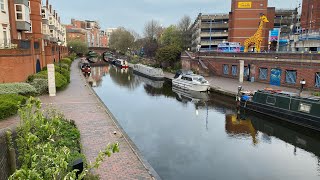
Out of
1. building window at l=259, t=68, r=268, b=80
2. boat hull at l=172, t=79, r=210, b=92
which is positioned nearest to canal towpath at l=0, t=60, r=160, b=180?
boat hull at l=172, t=79, r=210, b=92

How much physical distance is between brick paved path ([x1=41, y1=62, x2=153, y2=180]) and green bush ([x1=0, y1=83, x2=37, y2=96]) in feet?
3.99

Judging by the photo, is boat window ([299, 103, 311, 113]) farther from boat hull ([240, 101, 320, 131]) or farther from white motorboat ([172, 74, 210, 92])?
white motorboat ([172, 74, 210, 92])

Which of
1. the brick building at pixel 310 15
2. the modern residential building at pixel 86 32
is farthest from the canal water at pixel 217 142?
the modern residential building at pixel 86 32

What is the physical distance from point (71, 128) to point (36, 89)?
11563 millimetres

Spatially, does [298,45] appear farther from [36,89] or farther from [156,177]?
[156,177]

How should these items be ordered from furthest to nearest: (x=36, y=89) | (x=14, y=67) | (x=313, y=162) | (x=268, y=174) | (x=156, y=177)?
(x=36, y=89) < (x=14, y=67) < (x=313, y=162) < (x=268, y=174) < (x=156, y=177)

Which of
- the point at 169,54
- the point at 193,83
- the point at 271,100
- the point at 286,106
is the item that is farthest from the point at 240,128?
the point at 169,54

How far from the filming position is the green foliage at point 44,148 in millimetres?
3474

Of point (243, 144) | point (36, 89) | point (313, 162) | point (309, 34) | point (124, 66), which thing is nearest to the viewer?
point (313, 162)

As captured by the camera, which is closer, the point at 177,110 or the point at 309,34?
the point at 177,110

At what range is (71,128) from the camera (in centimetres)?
1141

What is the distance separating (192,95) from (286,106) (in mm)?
11785

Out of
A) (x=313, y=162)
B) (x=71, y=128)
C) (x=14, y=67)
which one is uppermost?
(x=14, y=67)

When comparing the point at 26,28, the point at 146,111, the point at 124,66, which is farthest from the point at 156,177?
the point at 124,66
